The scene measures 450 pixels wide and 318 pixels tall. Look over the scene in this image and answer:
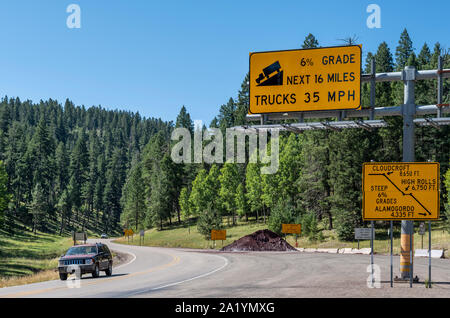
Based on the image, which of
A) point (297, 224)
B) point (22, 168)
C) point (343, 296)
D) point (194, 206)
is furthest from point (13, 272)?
point (22, 168)

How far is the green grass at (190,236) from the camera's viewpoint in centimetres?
7756

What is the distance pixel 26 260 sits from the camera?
6253 centimetres

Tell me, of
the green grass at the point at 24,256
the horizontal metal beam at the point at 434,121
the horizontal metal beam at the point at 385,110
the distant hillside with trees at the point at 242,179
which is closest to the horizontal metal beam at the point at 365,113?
the horizontal metal beam at the point at 385,110

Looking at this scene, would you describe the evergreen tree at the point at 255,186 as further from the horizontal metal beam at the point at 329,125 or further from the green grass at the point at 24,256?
the horizontal metal beam at the point at 329,125

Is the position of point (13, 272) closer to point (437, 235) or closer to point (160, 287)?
point (160, 287)

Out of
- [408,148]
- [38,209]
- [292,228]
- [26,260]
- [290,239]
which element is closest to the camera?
[408,148]

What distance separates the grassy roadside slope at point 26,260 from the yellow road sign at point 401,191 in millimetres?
16128

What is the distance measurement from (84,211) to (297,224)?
120150 mm

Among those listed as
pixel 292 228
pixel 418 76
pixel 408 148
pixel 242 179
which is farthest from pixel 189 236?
pixel 418 76

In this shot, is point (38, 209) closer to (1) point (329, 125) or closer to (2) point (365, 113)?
(1) point (329, 125)

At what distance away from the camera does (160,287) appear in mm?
17922

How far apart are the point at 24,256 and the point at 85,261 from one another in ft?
169

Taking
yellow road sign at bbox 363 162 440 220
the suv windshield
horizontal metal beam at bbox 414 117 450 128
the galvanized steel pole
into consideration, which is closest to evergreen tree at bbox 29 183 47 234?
the suv windshield

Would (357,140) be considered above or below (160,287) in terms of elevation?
above
